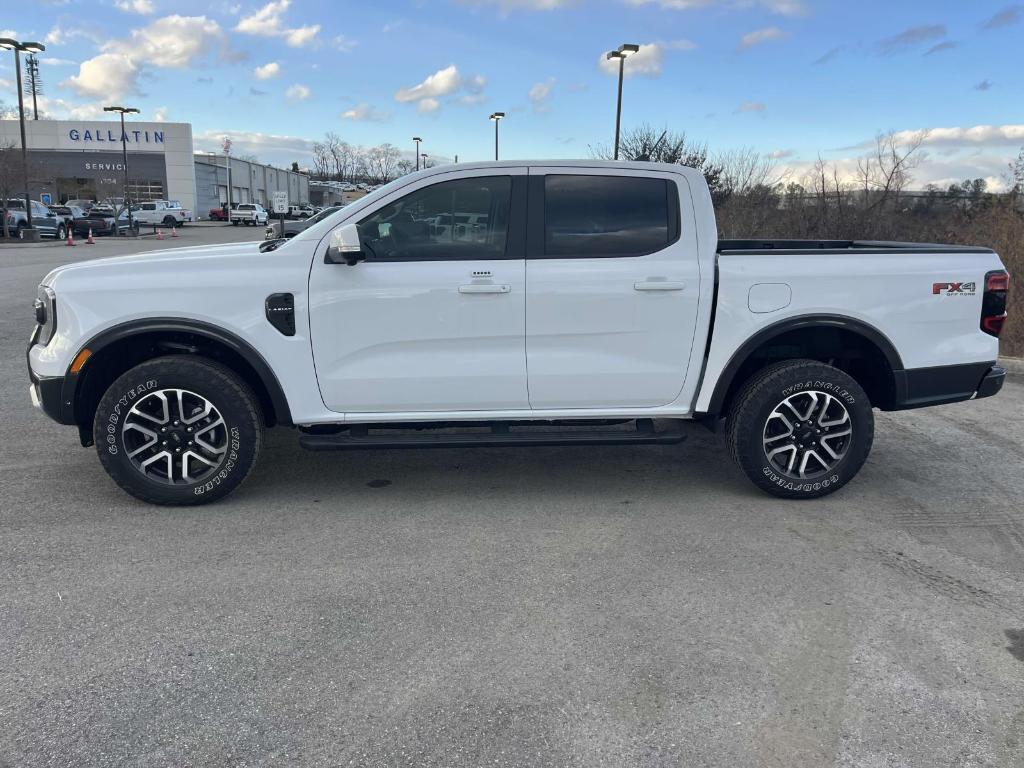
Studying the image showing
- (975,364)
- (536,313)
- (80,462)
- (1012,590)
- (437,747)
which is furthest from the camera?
(80,462)

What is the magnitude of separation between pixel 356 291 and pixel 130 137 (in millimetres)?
68379

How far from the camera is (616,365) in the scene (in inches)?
179

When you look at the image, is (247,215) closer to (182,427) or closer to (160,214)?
(160,214)

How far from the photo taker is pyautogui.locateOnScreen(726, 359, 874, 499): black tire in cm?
461

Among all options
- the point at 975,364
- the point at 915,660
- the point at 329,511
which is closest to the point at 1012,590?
the point at 915,660

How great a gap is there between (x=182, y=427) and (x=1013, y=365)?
8.13 metres

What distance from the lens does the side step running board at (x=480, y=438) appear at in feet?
A: 14.6

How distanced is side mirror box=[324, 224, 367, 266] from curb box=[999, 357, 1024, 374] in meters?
7.18

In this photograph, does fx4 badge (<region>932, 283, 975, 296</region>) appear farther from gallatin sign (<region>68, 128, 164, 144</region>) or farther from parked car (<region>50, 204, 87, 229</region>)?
gallatin sign (<region>68, 128, 164, 144</region>)

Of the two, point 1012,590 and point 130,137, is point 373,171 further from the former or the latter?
point 1012,590

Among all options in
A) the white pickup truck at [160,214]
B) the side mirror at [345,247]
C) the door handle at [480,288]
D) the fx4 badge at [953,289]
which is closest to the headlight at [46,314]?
the side mirror at [345,247]

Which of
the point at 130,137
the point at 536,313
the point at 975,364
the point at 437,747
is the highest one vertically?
the point at 130,137

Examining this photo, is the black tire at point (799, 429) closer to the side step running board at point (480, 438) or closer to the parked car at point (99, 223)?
the side step running board at point (480, 438)

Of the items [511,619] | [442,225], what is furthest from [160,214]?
[511,619]
